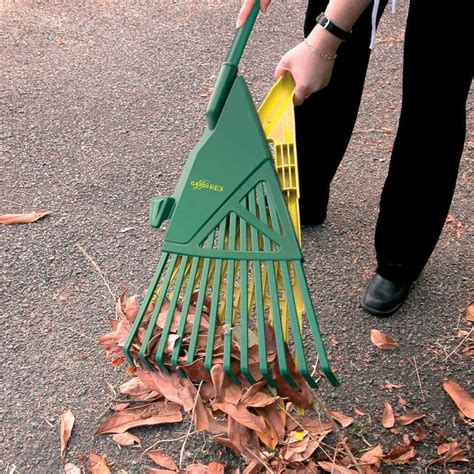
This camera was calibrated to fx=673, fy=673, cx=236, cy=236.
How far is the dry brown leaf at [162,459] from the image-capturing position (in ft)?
5.09

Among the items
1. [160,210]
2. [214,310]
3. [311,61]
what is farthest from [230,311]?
[311,61]

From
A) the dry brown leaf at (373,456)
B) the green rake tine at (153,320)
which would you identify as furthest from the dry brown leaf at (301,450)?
the green rake tine at (153,320)

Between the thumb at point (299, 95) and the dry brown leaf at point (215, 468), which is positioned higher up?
the thumb at point (299, 95)

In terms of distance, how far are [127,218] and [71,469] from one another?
1008 mm

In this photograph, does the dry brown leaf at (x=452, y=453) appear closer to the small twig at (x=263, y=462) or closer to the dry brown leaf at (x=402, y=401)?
the dry brown leaf at (x=402, y=401)

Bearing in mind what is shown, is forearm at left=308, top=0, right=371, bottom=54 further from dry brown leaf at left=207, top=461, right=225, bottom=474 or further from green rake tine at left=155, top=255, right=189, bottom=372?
dry brown leaf at left=207, top=461, right=225, bottom=474

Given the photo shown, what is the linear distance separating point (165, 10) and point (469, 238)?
2.48m

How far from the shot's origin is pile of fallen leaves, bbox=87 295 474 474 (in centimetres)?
138

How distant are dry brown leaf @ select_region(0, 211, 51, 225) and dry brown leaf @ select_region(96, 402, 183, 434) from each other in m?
0.97

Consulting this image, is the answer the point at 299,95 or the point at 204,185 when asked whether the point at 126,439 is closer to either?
the point at 204,185

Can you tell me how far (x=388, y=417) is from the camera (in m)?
1.65

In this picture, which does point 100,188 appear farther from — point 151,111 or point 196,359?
point 196,359

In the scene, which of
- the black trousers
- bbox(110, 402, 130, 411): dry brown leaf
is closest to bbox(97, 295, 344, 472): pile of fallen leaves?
bbox(110, 402, 130, 411): dry brown leaf

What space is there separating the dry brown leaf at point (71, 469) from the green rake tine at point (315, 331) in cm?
68
